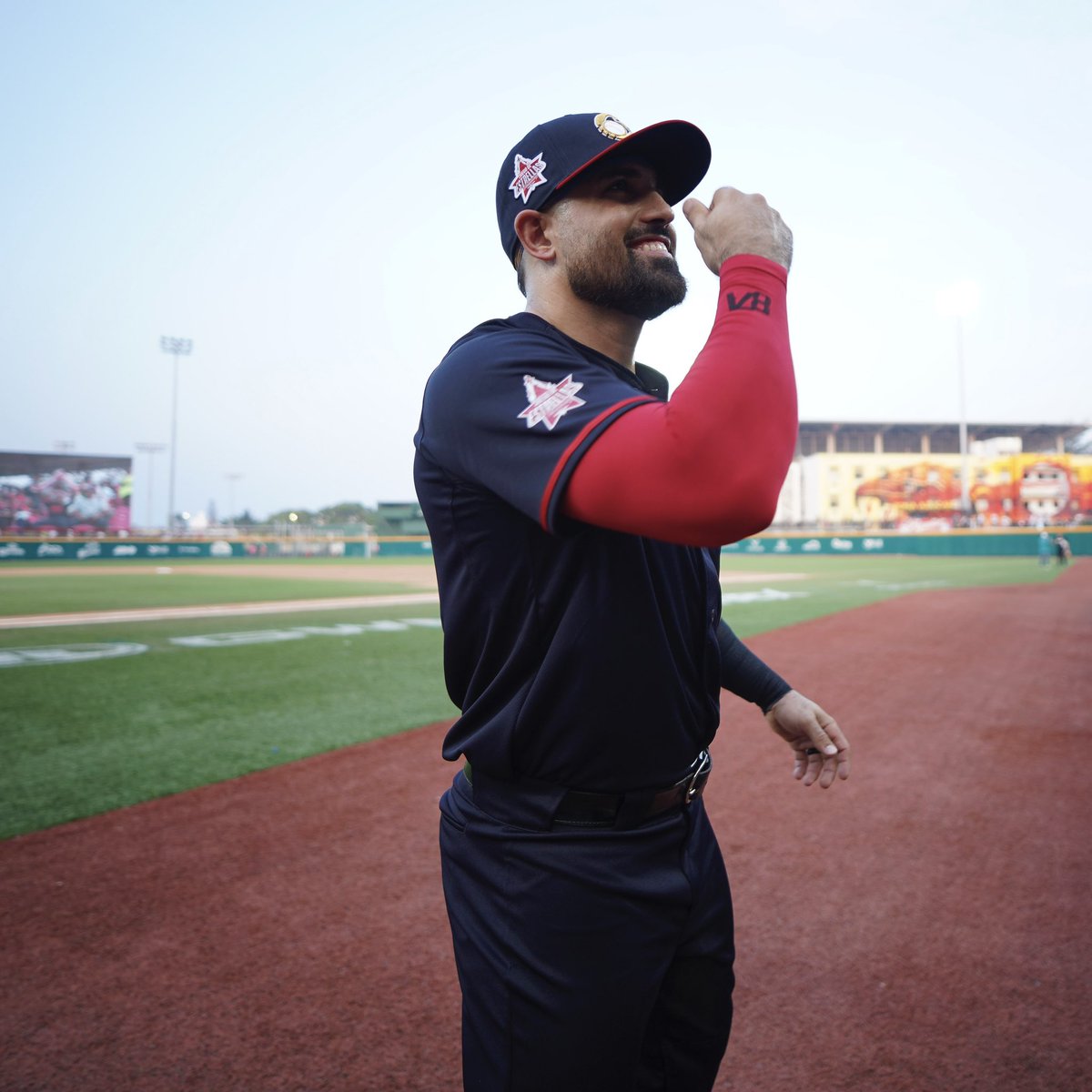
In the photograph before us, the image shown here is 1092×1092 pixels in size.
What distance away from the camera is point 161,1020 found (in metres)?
2.79

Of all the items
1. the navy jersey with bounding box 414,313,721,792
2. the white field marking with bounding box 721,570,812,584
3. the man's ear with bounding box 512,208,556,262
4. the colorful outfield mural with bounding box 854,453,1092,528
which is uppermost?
the colorful outfield mural with bounding box 854,453,1092,528

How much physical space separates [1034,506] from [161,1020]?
251 feet

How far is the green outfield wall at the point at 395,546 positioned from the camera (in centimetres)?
4394

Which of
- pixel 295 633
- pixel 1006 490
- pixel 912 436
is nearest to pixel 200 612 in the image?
pixel 295 633

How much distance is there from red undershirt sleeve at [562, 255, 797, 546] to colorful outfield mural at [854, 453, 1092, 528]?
223 ft

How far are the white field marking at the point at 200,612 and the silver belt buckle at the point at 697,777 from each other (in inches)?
450

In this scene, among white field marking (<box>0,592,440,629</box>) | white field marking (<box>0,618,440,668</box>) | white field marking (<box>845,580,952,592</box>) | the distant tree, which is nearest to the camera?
white field marking (<box>0,618,440,668</box>)

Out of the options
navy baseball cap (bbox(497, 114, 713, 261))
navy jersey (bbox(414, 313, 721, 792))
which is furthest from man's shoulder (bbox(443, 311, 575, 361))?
navy baseball cap (bbox(497, 114, 713, 261))

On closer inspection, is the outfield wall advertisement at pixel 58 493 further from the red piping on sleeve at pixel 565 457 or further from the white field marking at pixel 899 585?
the red piping on sleeve at pixel 565 457

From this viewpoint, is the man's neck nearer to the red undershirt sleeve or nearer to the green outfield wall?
the red undershirt sleeve

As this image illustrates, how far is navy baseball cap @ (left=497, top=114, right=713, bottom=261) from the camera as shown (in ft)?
4.81

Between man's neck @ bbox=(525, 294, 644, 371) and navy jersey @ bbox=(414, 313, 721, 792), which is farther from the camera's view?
man's neck @ bbox=(525, 294, 644, 371)

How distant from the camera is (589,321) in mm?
1523

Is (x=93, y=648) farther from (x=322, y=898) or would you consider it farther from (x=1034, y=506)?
(x=1034, y=506)
